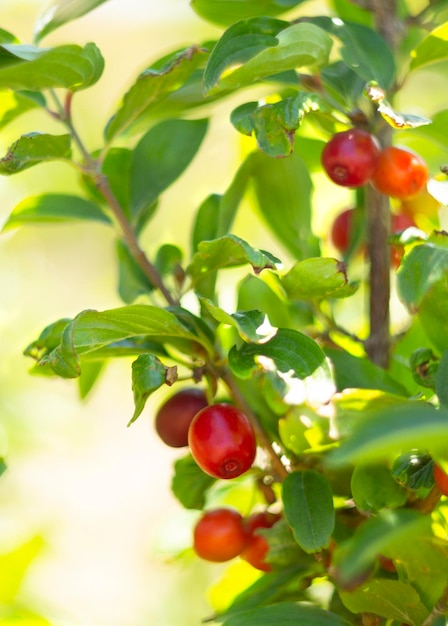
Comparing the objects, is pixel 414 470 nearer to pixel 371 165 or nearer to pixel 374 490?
pixel 374 490

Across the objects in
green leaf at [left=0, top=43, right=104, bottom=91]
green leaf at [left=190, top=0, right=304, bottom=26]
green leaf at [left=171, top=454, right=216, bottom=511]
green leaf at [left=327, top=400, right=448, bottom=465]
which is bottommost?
green leaf at [left=171, top=454, right=216, bottom=511]

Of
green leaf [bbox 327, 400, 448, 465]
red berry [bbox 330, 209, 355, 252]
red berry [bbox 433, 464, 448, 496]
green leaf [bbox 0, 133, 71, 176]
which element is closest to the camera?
green leaf [bbox 327, 400, 448, 465]

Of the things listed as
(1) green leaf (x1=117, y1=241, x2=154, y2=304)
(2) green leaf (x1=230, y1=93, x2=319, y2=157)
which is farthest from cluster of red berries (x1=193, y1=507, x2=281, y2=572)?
(2) green leaf (x1=230, y1=93, x2=319, y2=157)

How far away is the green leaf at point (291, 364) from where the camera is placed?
56cm

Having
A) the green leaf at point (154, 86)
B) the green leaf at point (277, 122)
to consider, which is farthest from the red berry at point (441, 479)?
the green leaf at point (154, 86)

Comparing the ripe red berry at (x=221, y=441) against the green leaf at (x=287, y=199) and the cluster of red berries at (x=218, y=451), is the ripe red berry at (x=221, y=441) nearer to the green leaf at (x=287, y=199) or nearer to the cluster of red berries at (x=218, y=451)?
the cluster of red berries at (x=218, y=451)

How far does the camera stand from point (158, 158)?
820 mm

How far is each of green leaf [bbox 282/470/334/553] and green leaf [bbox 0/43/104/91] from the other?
1.13ft

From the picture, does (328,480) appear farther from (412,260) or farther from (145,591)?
(145,591)

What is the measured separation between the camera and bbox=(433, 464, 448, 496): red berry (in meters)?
0.55

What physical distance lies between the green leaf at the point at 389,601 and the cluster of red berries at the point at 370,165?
31cm

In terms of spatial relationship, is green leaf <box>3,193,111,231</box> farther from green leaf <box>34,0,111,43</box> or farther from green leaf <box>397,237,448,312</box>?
green leaf <box>397,237,448,312</box>

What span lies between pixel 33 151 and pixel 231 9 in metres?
0.27

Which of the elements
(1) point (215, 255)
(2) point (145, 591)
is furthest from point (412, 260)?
(2) point (145, 591)
